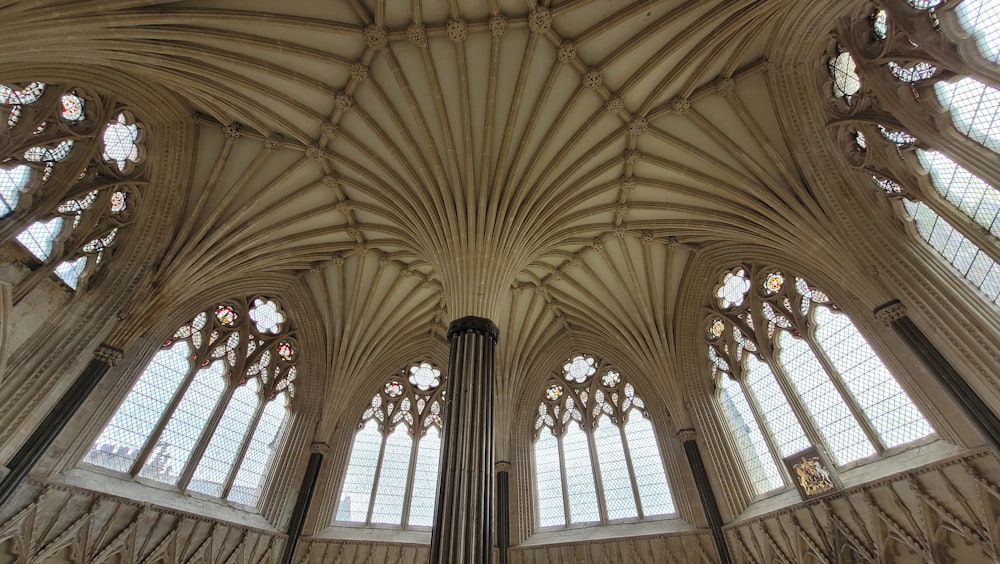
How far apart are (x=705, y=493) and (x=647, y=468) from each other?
78.5 inches

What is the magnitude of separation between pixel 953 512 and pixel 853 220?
544cm

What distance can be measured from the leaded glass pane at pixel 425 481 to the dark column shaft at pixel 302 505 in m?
2.82

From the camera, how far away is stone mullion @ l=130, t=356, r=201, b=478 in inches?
445

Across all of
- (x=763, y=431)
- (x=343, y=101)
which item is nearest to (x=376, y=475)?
(x=343, y=101)

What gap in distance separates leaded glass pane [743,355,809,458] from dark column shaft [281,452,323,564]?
38.6 ft

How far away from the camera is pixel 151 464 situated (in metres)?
11.5

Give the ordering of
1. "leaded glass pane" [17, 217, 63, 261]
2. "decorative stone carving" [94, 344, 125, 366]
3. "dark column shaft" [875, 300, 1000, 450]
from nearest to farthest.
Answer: "dark column shaft" [875, 300, 1000, 450], "leaded glass pane" [17, 217, 63, 261], "decorative stone carving" [94, 344, 125, 366]

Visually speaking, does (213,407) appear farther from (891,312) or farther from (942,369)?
(942,369)

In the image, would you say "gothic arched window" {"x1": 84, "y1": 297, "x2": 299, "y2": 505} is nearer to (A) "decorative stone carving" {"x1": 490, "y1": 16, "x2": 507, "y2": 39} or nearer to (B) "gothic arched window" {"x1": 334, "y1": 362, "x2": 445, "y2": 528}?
(B) "gothic arched window" {"x1": 334, "y1": 362, "x2": 445, "y2": 528}

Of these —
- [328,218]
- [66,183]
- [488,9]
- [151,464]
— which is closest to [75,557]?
[151,464]

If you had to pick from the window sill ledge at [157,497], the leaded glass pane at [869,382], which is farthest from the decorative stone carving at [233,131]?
the leaded glass pane at [869,382]

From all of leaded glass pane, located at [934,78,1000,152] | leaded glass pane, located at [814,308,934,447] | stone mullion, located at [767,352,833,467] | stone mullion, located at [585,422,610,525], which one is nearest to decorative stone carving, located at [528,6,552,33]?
leaded glass pane, located at [934,78,1000,152]

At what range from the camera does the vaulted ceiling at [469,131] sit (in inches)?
370

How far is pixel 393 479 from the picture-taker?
15.0 m
